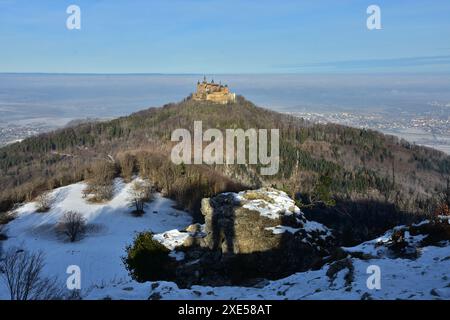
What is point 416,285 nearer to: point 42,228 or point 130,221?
point 130,221

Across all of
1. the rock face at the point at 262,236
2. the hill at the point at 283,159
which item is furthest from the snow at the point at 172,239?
the hill at the point at 283,159

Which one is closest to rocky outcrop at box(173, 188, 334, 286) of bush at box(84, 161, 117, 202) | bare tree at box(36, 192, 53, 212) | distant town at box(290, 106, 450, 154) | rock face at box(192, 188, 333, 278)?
rock face at box(192, 188, 333, 278)

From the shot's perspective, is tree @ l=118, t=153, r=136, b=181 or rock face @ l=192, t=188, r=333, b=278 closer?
rock face @ l=192, t=188, r=333, b=278

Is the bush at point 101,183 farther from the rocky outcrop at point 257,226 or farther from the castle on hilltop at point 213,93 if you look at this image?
the castle on hilltop at point 213,93

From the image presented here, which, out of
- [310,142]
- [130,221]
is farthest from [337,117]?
[130,221]

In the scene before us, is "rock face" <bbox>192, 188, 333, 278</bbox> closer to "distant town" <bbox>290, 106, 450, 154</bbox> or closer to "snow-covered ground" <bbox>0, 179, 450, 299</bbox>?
"snow-covered ground" <bbox>0, 179, 450, 299</bbox>

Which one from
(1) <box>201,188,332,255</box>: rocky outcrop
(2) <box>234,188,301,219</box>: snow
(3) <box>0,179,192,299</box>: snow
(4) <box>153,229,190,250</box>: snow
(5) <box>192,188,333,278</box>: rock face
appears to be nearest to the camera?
(5) <box>192,188,333,278</box>: rock face
